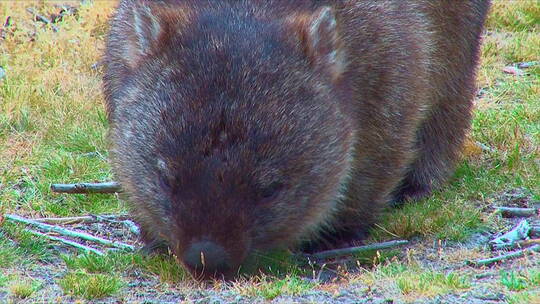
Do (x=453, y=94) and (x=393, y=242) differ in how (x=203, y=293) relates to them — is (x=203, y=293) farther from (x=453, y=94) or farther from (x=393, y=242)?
(x=453, y=94)

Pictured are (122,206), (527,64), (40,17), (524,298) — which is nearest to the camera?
(524,298)

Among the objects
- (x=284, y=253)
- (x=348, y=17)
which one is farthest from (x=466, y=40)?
(x=284, y=253)

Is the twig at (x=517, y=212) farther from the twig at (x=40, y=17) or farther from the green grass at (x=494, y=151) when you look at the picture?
the twig at (x=40, y=17)

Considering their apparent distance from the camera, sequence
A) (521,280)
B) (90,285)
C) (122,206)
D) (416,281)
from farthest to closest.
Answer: (122,206) → (90,285) → (416,281) → (521,280)

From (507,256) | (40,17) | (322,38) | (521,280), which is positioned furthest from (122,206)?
(40,17)

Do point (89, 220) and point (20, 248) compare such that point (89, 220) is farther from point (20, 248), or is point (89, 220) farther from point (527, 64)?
point (527, 64)

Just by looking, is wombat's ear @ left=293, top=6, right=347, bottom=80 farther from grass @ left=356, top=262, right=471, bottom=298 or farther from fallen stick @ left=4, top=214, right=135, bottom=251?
fallen stick @ left=4, top=214, right=135, bottom=251
